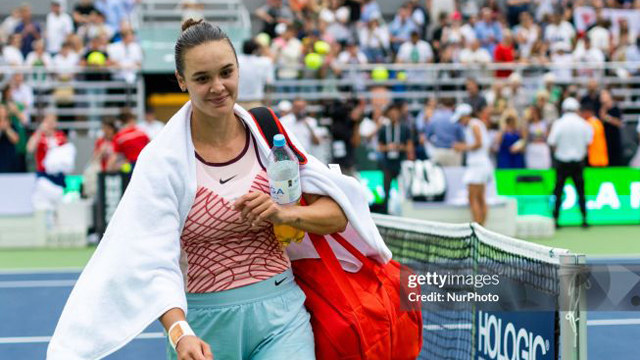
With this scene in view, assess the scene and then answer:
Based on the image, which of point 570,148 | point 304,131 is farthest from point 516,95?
point 304,131

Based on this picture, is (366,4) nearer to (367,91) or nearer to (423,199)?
(367,91)

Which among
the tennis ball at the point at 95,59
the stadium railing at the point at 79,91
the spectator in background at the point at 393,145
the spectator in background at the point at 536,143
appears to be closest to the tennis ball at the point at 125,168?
the spectator in background at the point at 393,145

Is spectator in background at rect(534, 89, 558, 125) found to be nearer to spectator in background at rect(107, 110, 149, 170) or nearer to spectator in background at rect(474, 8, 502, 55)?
spectator in background at rect(474, 8, 502, 55)

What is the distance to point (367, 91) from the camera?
75.2 feet

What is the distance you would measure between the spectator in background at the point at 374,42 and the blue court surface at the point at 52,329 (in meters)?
12.4

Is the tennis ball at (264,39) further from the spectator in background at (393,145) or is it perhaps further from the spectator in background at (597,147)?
the spectator in background at (597,147)

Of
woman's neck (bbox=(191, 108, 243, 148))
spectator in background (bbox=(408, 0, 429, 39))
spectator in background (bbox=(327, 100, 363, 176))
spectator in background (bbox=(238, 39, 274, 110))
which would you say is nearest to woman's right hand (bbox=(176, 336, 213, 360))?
woman's neck (bbox=(191, 108, 243, 148))

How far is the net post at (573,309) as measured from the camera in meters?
4.18

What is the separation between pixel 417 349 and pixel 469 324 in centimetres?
194

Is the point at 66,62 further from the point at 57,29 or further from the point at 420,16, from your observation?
the point at 420,16

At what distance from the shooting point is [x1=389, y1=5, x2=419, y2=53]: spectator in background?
24125 millimetres

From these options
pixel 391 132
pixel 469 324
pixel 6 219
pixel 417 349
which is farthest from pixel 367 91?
pixel 417 349

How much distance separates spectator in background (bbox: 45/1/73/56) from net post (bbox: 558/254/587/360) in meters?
19.1

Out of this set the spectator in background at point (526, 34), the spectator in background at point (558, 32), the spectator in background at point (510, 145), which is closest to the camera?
the spectator in background at point (510, 145)
